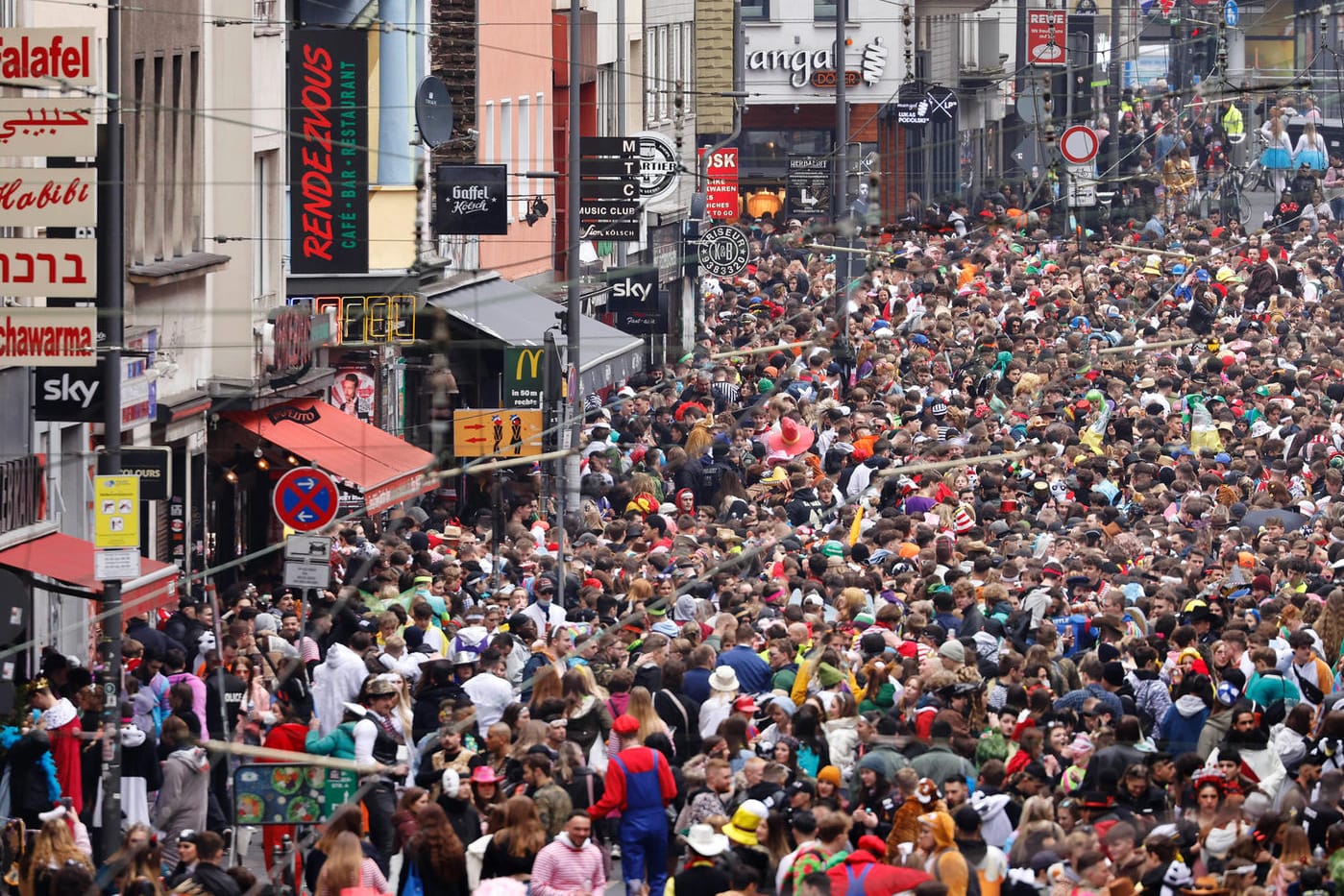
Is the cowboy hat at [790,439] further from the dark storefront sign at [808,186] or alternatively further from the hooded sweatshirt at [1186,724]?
the dark storefront sign at [808,186]

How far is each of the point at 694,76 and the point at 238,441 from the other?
3209cm

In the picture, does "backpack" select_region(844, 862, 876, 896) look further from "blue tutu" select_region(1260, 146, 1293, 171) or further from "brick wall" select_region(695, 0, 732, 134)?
"brick wall" select_region(695, 0, 732, 134)

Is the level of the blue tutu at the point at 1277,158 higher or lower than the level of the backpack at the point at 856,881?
higher

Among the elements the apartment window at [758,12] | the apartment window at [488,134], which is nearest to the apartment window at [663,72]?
the apartment window at [758,12]

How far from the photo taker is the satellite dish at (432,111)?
30.7 m

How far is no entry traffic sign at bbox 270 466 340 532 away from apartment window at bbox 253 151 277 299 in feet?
30.8

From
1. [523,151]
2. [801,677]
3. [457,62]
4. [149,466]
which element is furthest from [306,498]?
[523,151]

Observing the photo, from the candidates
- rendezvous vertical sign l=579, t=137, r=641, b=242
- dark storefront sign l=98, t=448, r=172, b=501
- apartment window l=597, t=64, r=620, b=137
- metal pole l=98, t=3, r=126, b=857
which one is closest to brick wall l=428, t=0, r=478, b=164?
rendezvous vertical sign l=579, t=137, r=641, b=242

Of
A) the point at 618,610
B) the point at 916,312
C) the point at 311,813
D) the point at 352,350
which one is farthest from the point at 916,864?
the point at 916,312

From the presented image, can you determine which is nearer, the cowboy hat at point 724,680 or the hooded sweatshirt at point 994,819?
the hooded sweatshirt at point 994,819

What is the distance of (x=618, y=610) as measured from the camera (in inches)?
811

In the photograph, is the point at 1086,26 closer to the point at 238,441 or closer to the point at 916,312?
the point at 916,312

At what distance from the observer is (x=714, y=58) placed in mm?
59875

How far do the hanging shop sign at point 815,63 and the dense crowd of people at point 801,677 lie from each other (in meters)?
39.9
